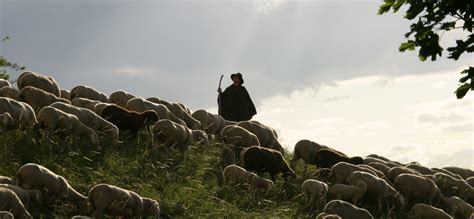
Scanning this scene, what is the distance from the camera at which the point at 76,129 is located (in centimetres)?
1425

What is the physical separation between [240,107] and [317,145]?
17.2 feet

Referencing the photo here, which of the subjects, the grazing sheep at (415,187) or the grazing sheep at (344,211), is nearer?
the grazing sheep at (344,211)

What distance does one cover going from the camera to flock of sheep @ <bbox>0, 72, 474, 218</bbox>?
11547 millimetres

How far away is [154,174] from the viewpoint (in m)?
13.9

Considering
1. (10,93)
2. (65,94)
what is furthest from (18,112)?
(65,94)

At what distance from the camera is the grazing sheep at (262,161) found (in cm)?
1526

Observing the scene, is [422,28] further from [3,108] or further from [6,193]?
[3,108]

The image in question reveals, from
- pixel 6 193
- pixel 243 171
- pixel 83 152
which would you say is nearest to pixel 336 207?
pixel 243 171

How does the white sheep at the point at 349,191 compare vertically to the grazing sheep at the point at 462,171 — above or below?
below

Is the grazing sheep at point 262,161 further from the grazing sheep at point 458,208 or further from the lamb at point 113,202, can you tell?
the lamb at point 113,202

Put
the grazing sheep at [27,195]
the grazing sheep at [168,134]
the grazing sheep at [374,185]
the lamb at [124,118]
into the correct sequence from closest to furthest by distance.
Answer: the grazing sheep at [27,195], the grazing sheep at [374,185], the grazing sheep at [168,134], the lamb at [124,118]

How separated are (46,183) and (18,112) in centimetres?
334

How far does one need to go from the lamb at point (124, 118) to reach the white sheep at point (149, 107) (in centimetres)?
119

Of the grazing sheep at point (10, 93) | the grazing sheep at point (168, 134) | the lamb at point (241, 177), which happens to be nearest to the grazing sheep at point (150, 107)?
the grazing sheep at point (168, 134)
